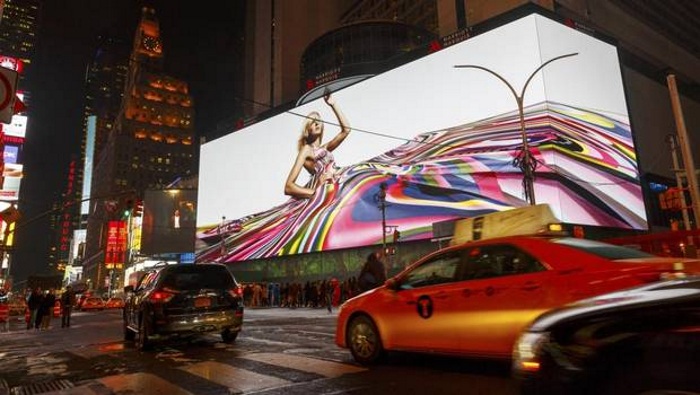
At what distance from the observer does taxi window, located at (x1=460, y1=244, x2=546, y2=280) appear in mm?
5426

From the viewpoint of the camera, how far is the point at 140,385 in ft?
19.3

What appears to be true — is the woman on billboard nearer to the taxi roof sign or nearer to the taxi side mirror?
the taxi roof sign

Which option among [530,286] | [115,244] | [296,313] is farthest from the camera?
[115,244]

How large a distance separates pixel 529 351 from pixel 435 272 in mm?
3573

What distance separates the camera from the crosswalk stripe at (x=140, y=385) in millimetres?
5487

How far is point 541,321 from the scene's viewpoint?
2865mm

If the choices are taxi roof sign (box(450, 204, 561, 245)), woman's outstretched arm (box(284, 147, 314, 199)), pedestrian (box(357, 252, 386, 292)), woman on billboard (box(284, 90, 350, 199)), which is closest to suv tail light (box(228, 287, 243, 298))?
pedestrian (box(357, 252, 386, 292))

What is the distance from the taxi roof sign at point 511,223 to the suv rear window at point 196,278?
7.89 m

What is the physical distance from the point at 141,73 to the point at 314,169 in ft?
370

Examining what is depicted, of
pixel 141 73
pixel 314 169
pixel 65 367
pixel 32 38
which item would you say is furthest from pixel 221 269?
pixel 32 38

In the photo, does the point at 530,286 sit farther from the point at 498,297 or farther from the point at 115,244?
the point at 115,244

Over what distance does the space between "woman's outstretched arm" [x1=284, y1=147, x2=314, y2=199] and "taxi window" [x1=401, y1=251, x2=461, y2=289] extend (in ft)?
135

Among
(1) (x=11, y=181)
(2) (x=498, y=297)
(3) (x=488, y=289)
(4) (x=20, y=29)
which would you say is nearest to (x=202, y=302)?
(3) (x=488, y=289)

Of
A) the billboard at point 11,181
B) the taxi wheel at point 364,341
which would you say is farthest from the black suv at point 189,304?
the billboard at point 11,181
